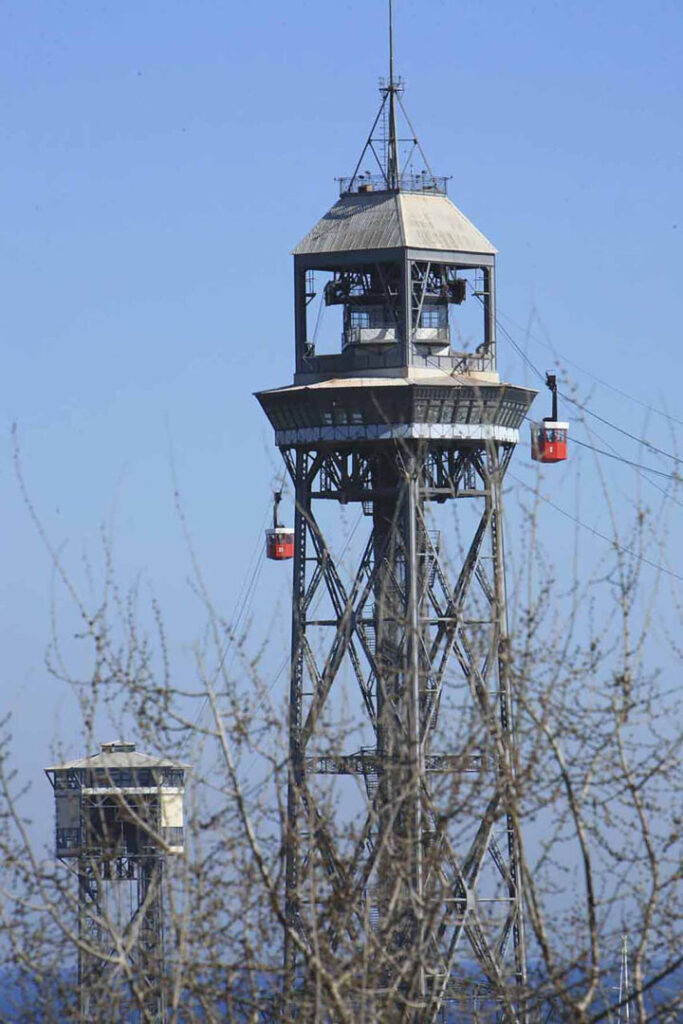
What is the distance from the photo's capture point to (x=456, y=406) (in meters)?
70.9

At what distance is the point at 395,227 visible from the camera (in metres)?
70.9

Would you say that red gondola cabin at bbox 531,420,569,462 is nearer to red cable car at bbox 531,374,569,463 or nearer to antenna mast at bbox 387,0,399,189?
red cable car at bbox 531,374,569,463

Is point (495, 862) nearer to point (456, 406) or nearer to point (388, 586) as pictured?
point (388, 586)

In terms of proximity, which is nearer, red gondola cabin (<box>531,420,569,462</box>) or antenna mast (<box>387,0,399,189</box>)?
red gondola cabin (<box>531,420,569,462</box>)

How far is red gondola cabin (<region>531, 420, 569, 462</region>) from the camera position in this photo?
66.0 m

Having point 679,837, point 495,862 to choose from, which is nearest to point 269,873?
point 679,837

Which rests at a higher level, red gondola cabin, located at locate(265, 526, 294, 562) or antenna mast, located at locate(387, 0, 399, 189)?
antenna mast, located at locate(387, 0, 399, 189)

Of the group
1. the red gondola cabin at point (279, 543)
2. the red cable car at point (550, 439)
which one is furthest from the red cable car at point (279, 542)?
the red cable car at point (550, 439)

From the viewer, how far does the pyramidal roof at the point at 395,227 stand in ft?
232

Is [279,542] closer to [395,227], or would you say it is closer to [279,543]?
[279,543]

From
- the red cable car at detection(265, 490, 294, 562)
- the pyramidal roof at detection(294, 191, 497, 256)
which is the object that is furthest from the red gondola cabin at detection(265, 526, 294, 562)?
the pyramidal roof at detection(294, 191, 497, 256)

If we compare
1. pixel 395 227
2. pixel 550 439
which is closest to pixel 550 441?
pixel 550 439

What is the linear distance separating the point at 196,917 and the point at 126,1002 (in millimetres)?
3320

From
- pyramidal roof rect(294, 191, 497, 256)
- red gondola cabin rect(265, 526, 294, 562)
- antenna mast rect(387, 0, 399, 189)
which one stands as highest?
antenna mast rect(387, 0, 399, 189)
